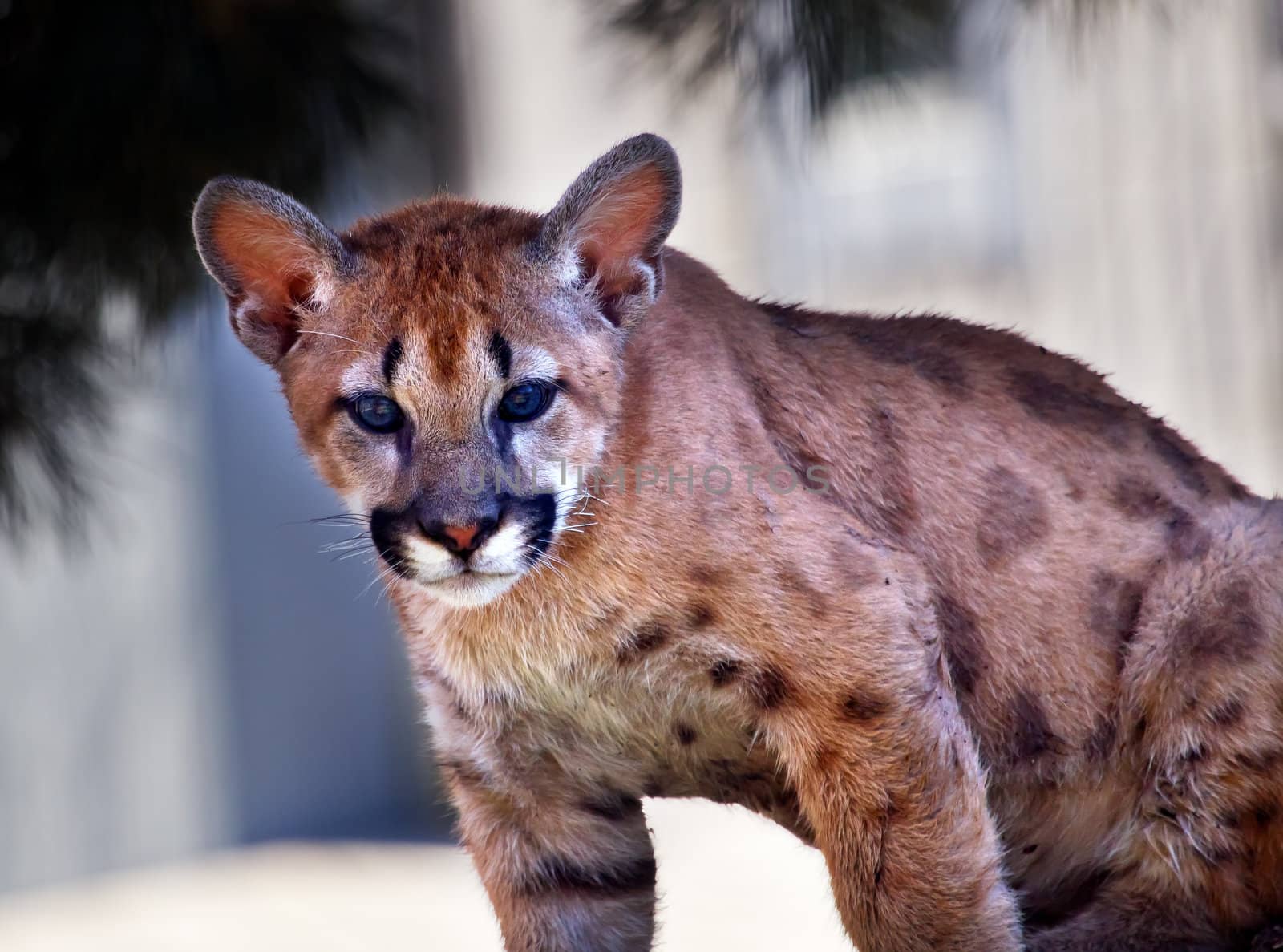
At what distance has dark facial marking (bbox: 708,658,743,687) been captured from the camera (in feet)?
6.23

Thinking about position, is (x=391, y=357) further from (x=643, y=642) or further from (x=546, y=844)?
(x=546, y=844)

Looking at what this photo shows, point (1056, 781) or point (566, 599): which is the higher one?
point (566, 599)

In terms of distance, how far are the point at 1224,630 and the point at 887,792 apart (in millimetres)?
605

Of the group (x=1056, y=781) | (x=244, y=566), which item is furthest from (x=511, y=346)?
(x=244, y=566)

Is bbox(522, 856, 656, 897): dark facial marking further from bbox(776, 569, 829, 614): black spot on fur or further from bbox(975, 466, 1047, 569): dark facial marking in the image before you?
bbox(975, 466, 1047, 569): dark facial marking

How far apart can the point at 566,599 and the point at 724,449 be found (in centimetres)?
30

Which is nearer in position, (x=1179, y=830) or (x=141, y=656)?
(x=1179, y=830)

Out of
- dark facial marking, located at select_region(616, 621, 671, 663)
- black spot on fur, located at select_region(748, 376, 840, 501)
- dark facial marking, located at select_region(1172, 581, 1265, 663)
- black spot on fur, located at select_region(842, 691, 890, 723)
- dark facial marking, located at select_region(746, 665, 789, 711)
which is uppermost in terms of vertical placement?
black spot on fur, located at select_region(748, 376, 840, 501)

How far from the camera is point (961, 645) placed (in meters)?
2.11

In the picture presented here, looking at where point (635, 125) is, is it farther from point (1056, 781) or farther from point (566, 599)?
point (1056, 781)

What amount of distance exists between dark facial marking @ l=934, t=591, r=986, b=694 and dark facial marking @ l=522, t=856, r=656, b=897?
0.57m

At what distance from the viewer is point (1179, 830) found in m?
2.10

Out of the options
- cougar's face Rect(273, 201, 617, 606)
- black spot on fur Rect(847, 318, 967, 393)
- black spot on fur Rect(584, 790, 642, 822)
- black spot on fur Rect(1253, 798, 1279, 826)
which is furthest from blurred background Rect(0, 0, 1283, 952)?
black spot on fur Rect(1253, 798, 1279, 826)

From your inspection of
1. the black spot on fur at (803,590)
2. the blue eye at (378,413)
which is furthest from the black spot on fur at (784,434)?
the blue eye at (378,413)
